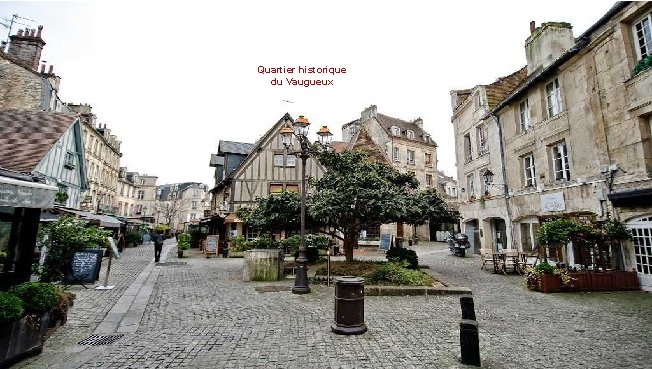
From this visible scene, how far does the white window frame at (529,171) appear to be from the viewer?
512 inches

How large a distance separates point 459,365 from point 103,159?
1399 inches

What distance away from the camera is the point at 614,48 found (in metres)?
9.00

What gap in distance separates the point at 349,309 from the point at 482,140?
15.1 metres

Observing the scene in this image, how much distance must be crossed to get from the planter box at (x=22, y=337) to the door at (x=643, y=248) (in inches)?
492

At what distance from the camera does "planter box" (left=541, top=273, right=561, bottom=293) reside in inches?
332

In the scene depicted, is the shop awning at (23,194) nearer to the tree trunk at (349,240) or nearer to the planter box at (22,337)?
the planter box at (22,337)

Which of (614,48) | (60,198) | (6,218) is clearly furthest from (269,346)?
(60,198)

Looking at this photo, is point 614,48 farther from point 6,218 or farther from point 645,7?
point 6,218

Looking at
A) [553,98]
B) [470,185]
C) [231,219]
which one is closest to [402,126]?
[470,185]

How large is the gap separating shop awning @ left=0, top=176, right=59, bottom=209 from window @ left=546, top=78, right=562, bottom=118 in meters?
14.2

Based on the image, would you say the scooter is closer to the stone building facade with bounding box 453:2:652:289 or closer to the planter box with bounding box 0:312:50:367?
the stone building facade with bounding box 453:2:652:289

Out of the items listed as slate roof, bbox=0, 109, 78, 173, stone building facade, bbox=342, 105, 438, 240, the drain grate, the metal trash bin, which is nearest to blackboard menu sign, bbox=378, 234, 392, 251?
stone building facade, bbox=342, 105, 438, 240

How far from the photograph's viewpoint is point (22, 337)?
155 inches

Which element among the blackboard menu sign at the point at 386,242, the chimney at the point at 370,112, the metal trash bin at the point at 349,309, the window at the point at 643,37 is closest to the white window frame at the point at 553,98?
the window at the point at 643,37
